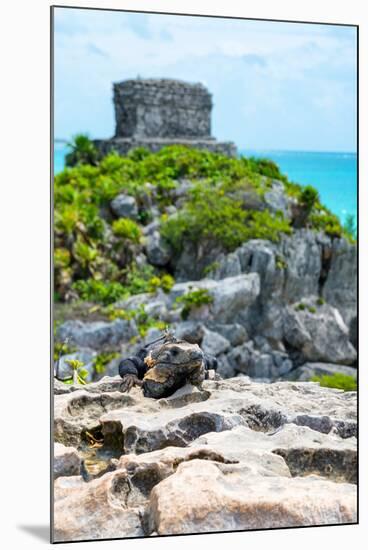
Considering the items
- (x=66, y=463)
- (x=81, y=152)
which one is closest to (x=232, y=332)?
(x=81, y=152)

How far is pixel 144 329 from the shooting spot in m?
15.2

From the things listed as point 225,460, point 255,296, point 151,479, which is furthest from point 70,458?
point 255,296

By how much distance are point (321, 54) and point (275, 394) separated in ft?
45.9

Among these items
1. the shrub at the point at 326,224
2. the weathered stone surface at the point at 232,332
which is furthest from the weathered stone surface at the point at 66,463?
the shrub at the point at 326,224

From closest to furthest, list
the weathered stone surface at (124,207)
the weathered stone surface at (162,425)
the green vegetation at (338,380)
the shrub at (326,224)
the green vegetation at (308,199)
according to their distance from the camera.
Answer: the weathered stone surface at (162,425) → the green vegetation at (338,380) → the weathered stone surface at (124,207) → the shrub at (326,224) → the green vegetation at (308,199)

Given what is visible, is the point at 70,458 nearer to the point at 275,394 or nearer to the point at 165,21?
the point at 275,394

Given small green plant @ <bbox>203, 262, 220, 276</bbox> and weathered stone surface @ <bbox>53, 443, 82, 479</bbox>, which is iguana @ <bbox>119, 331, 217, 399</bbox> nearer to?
weathered stone surface @ <bbox>53, 443, 82, 479</bbox>

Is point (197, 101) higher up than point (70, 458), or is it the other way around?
point (197, 101)

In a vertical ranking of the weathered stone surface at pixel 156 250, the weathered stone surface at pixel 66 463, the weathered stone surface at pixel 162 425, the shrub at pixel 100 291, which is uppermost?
the weathered stone surface at pixel 156 250

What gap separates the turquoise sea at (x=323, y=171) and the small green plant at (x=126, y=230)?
5.59ft

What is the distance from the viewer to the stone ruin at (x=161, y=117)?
18156 mm

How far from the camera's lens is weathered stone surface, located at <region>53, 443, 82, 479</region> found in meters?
4.61

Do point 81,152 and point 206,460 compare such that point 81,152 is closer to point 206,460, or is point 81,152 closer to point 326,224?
point 326,224

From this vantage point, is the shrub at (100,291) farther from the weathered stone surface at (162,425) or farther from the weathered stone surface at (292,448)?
the weathered stone surface at (292,448)
